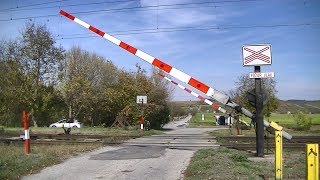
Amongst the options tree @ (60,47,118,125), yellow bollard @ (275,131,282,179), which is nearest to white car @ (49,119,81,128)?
tree @ (60,47,118,125)

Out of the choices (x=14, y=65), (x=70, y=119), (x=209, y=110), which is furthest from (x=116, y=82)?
(x=209, y=110)

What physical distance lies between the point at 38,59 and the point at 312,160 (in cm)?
3939

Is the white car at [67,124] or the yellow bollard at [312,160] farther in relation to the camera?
the white car at [67,124]

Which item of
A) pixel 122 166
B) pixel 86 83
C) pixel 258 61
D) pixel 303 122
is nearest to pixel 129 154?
pixel 122 166

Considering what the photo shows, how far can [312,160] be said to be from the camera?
23.2 feet

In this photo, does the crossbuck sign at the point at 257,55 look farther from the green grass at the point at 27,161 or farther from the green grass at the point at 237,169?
the green grass at the point at 27,161

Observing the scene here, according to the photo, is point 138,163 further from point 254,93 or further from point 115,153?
point 254,93

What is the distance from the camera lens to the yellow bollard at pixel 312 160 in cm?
705

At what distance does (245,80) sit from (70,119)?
66.9ft

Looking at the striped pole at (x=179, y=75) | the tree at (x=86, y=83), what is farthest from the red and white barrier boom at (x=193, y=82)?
the tree at (x=86, y=83)

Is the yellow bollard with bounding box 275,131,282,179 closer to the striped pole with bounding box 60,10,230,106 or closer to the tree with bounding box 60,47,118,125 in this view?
the striped pole with bounding box 60,10,230,106

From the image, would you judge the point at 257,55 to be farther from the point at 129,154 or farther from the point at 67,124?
the point at 67,124

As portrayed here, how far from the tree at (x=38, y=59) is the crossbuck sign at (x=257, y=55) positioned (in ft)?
109

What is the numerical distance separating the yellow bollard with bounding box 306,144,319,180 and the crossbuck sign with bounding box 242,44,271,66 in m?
6.30
